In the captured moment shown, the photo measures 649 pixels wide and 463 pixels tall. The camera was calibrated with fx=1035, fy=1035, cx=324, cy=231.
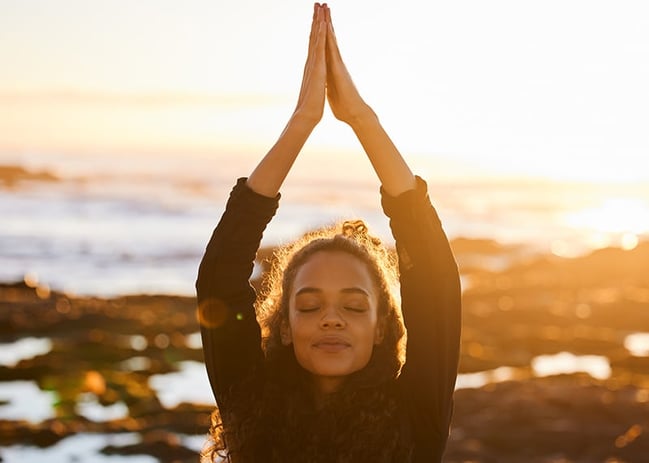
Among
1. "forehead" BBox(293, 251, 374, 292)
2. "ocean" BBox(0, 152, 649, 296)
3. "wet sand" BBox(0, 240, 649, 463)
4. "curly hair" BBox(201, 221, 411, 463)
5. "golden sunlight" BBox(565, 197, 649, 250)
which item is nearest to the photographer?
"curly hair" BBox(201, 221, 411, 463)

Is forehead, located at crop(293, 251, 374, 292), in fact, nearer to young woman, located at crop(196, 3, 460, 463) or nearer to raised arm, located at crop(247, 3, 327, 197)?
young woman, located at crop(196, 3, 460, 463)

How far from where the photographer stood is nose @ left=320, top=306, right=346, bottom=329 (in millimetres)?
4078

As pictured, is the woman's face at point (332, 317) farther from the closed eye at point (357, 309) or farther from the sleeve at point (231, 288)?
the sleeve at point (231, 288)

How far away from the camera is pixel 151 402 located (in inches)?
631

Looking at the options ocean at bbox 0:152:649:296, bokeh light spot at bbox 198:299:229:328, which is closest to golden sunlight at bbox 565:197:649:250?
ocean at bbox 0:152:649:296

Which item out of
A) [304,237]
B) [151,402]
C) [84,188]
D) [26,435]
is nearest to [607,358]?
[151,402]

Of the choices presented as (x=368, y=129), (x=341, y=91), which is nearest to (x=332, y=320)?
(x=368, y=129)

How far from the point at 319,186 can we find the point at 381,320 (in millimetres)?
86185

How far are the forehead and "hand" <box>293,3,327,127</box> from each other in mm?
552

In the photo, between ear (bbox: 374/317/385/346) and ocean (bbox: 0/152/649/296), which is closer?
ear (bbox: 374/317/385/346)

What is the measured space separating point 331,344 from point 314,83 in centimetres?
104

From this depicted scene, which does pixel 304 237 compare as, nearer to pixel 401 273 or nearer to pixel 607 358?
pixel 401 273

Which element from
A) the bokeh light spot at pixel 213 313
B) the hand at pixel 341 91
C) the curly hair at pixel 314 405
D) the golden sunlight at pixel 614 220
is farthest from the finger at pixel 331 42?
the golden sunlight at pixel 614 220

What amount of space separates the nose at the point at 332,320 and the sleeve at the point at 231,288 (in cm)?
31
